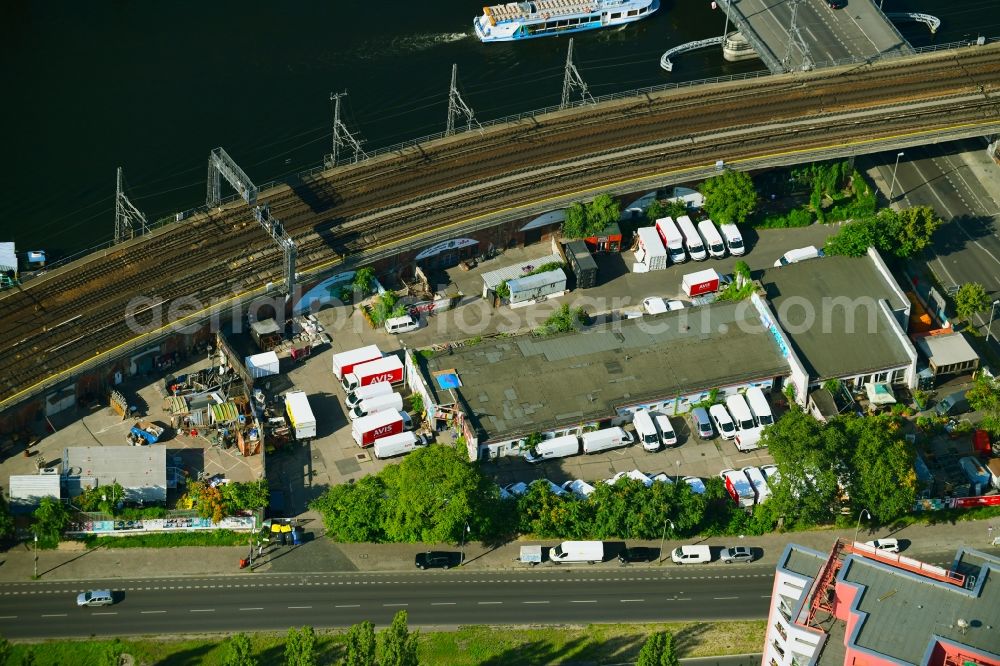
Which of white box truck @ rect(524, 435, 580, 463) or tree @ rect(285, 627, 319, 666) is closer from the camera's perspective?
tree @ rect(285, 627, 319, 666)

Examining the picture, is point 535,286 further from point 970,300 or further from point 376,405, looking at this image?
point 970,300

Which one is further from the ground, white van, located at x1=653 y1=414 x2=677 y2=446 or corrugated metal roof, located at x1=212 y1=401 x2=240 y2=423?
corrugated metal roof, located at x1=212 y1=401 x2=240 y2=423

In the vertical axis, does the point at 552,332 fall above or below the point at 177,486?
above

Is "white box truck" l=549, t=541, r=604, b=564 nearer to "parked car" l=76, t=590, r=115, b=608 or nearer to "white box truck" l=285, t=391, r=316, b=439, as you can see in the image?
"white box truck" l=285, t=391, r=316, b=439

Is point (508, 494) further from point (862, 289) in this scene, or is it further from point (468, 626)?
point (862, 289)

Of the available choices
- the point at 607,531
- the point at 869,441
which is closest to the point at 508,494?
the point at 607,531

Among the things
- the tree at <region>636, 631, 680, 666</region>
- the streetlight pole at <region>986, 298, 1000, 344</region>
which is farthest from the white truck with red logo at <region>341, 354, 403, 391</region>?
the streetlight pole at <region>986, 298, 1000, 344</region>
